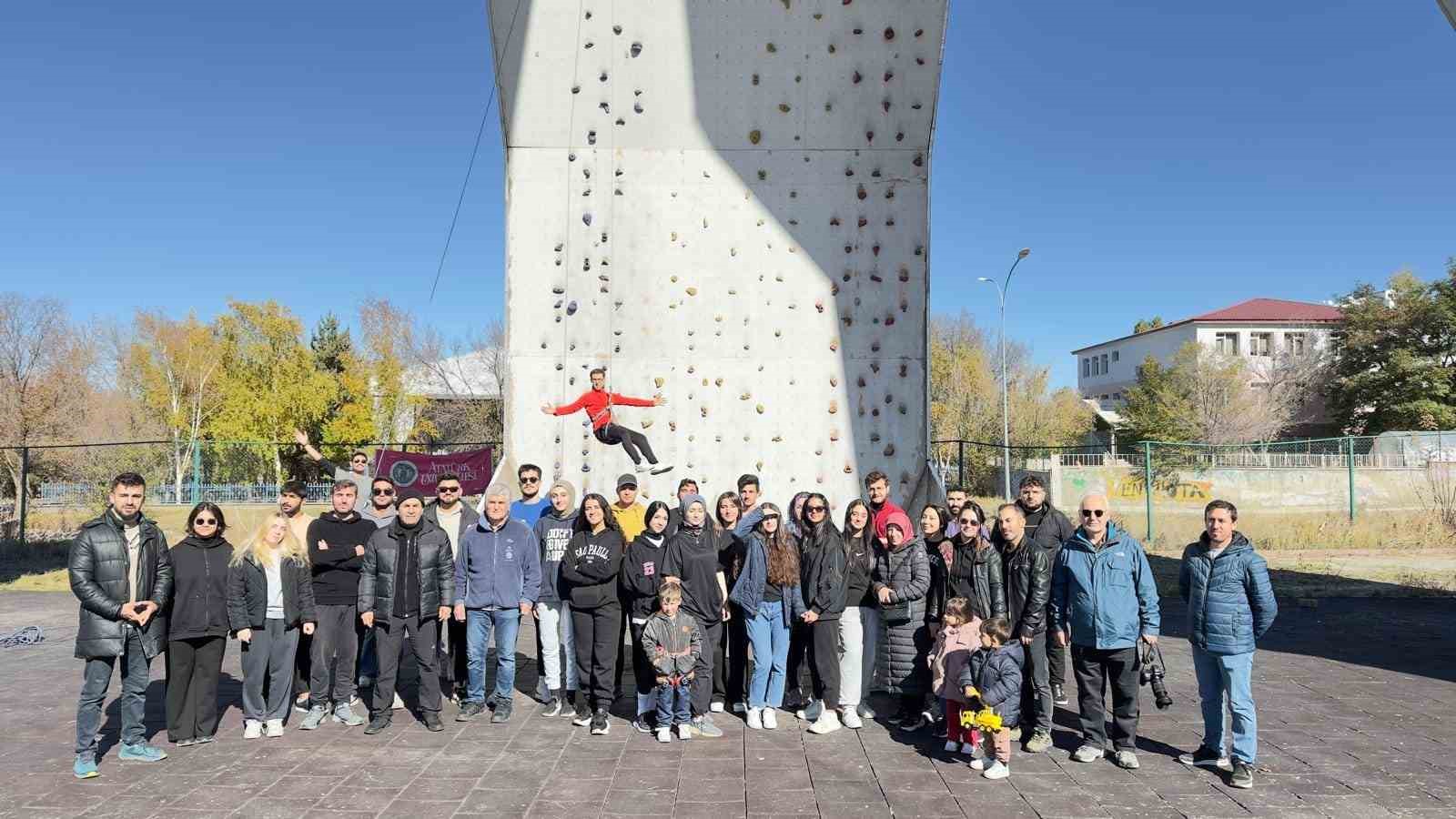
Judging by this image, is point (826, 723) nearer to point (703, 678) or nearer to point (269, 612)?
point (703, 678)

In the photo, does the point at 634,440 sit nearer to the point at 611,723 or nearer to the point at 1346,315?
the point at 611,723

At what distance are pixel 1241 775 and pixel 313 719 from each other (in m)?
5.53

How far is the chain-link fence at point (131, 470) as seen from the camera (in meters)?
17.6

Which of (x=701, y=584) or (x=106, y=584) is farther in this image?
(x=701, y=584)

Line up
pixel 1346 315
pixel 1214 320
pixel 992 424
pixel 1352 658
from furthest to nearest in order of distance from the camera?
pixel 1214 320
pixel 1346 315
pixel 992 424
pixel 1352 658

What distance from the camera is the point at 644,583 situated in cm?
556

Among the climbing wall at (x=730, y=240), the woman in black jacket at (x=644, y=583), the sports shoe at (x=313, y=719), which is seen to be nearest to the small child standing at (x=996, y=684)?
the woman in black jacket at (x=644, y=583)

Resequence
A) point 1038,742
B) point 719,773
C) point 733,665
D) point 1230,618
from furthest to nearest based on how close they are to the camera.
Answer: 1. point 733,665
2. point 1038,742
3. point 719,773
4. point 1230,618

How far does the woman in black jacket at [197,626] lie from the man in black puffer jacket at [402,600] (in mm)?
827

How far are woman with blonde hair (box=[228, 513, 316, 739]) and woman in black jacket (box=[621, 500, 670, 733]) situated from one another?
208 cm

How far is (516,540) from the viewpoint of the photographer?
5.94 m

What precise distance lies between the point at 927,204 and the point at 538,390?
13.2ft

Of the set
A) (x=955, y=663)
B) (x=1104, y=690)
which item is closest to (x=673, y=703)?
(x=955, y=663)

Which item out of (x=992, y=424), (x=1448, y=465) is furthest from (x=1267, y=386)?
(x=1448, y=465)
